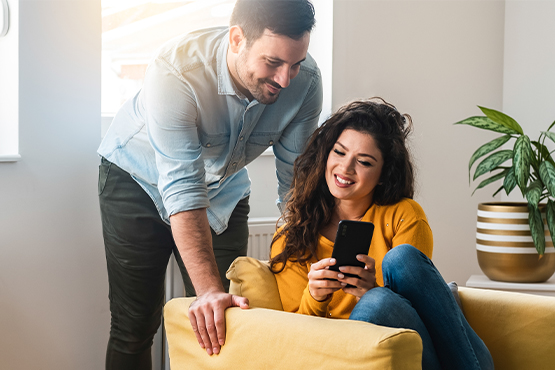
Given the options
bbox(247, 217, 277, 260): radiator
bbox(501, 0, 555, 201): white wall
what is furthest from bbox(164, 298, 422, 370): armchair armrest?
bbox(501, 0, 555, 201): white wall

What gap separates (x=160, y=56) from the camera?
1.45m

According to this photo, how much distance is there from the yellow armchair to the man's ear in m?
0.55

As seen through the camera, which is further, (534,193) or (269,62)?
(534,193)

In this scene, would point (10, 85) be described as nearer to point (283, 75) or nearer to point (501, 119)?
point (283, 75)

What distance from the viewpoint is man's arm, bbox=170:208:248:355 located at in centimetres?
115

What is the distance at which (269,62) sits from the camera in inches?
53.0

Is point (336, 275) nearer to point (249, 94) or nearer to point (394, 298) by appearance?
point (394, 298)

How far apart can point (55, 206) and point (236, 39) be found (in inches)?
38.4

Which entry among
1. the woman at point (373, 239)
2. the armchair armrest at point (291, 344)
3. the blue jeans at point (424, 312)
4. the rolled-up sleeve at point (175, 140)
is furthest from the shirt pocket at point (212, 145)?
the blue jeans at point (424, 312)

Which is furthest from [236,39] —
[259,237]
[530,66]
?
[530,66]

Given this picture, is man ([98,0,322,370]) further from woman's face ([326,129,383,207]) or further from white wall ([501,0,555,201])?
white wall ([501,0,555,201])

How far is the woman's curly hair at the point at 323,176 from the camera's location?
4.86 feet

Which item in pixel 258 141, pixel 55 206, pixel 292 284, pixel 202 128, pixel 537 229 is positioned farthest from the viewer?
pixel 537 229

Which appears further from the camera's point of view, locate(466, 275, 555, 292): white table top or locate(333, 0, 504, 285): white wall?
locate(333, 0, 504, 285): white wall
